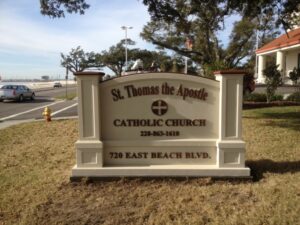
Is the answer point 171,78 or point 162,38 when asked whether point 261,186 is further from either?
point 162,38

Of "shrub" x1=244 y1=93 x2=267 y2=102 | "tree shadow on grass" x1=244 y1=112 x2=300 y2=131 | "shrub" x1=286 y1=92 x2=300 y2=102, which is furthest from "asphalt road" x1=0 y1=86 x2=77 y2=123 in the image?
"shrub" x1=286 y1=92 x2=300 y2=102

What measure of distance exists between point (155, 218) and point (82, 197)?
4.15ft

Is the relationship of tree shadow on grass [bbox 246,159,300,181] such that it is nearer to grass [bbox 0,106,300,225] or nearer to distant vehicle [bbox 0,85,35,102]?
grass [bbox 0,106,300,225]

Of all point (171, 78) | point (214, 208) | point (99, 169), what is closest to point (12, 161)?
point (99, 169)

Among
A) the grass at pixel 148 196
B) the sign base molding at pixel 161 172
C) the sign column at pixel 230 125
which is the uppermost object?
the sign column at pixel 230 125

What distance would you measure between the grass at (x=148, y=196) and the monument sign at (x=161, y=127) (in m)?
0.36

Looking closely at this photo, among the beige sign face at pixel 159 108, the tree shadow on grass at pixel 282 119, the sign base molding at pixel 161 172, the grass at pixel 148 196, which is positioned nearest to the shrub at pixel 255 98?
the tree shadow on grass at pixel 282 119

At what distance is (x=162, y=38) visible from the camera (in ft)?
125

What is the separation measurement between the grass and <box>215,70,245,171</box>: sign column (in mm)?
381

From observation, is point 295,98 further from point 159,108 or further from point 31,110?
point 31,110

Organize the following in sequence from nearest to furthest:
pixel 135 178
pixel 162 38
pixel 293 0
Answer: pixel 135 178 < pixel 293 0 < pixel 162 38

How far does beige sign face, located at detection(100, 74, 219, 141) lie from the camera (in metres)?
5.89

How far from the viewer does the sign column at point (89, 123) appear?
571 cm

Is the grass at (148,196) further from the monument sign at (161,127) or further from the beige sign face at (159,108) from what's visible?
the beige sign face at (159,108)
